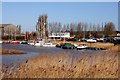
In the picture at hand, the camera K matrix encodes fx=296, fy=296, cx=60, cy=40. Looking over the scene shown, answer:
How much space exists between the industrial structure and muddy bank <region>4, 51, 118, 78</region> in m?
74.3

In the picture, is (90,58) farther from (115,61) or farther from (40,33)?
(40,33)

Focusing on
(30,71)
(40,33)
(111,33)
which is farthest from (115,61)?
(111,33)

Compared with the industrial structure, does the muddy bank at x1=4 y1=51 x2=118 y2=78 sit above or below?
below

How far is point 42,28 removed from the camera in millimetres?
87625

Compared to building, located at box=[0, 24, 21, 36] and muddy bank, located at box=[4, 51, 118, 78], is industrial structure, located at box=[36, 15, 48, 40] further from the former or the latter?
muddy bank, located at box=[4, 51, 118, 78]

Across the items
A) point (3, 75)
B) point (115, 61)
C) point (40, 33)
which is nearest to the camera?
point (3, 75)

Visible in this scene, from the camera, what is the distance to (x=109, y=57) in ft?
39.2

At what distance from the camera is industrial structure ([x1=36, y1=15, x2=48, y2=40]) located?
86938 millimetres

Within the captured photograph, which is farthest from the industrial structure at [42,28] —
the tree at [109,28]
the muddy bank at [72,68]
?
the muddy bank at [72,68]

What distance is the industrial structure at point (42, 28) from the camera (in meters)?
86.9

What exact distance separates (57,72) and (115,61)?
9.01 feet

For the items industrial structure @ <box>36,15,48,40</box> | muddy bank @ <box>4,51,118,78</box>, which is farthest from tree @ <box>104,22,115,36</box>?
muddy bank @ <box>4,51,118,78</box>

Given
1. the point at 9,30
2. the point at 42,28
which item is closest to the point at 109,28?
the point at 42,28

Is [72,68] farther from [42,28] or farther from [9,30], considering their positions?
[9,30]
